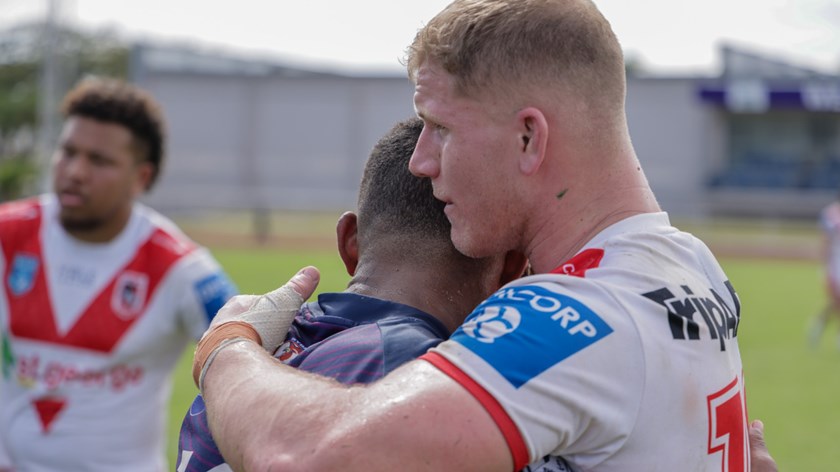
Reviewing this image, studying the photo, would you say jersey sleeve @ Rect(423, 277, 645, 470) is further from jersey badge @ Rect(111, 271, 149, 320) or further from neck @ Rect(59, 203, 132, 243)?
neck @ Rect(59, 203, 132, 243)

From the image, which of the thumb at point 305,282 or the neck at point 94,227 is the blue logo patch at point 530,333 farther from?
the neck at point 94,227

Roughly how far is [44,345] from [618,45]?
12.6 ft

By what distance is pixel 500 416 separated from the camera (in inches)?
76.0

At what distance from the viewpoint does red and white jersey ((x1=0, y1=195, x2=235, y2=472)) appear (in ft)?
17.2

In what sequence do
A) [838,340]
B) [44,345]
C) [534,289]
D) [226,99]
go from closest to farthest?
[534,289] → [44,345] → [838,340] → [226,99]

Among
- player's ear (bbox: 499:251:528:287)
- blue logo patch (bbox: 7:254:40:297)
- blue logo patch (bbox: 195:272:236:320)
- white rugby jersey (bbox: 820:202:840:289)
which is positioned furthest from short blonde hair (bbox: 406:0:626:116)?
white rugby jersey (bbox: 820:202:840:289)

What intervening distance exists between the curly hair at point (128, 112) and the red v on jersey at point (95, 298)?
71cm

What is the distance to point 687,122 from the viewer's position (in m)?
42.4

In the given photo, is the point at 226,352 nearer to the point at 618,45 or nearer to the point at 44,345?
the point at 618,45

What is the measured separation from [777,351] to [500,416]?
13.3 meters

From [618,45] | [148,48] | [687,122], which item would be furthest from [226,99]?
[618,45]

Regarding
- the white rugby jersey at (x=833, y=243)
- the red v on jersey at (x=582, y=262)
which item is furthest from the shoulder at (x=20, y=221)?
the white rugby jersey at (x=833, y=243)

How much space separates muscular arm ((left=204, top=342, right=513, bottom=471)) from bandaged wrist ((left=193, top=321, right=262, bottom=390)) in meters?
0.26

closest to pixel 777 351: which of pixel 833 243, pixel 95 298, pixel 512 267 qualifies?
pixel 833 243
